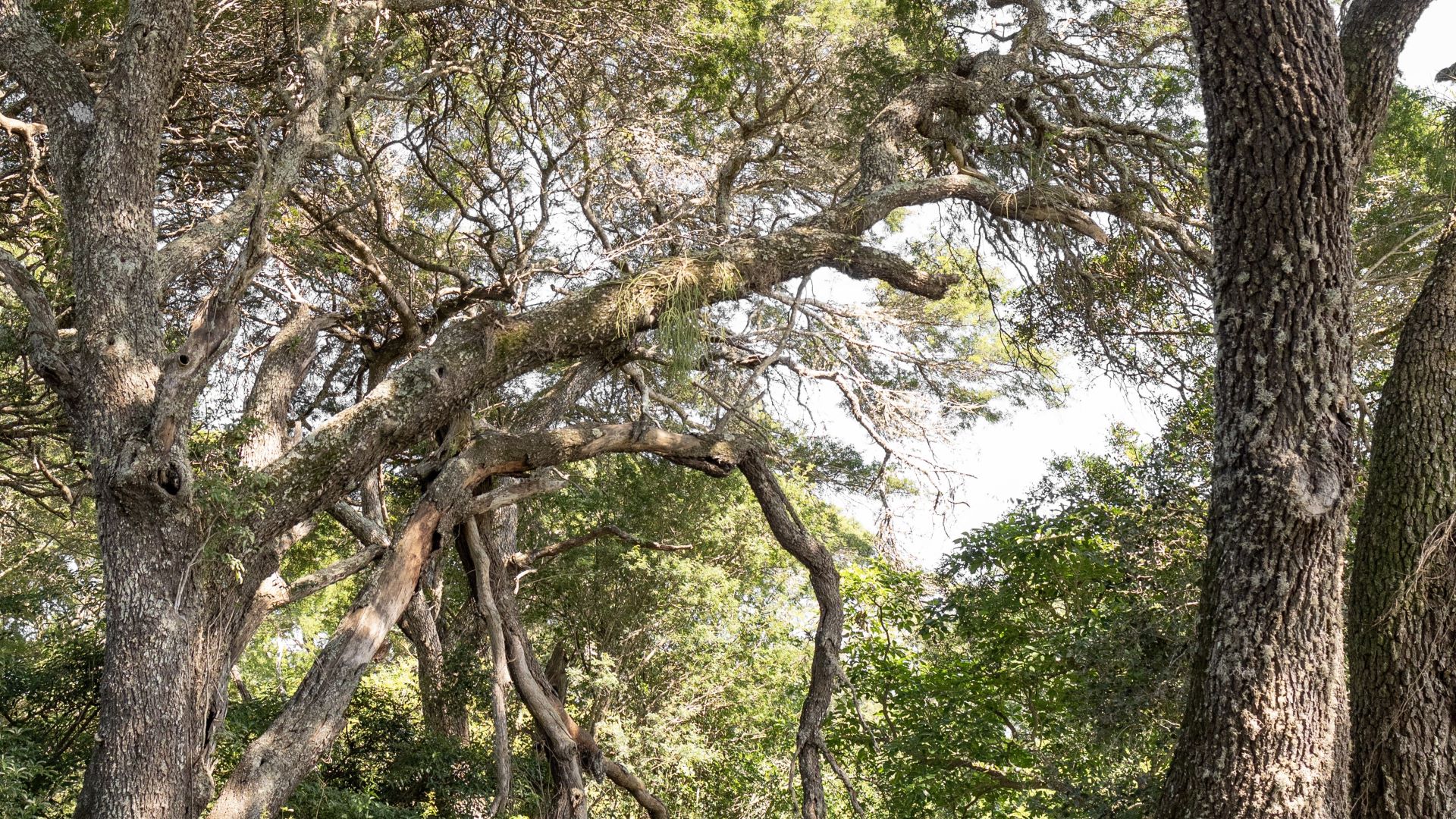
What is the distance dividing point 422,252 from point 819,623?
4.03m

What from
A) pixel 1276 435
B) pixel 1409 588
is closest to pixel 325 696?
pixel 1276 435

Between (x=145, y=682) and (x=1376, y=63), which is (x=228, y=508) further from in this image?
(x=1376, y=63)

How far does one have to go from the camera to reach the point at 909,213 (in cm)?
1026

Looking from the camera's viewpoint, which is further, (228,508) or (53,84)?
(53,84)

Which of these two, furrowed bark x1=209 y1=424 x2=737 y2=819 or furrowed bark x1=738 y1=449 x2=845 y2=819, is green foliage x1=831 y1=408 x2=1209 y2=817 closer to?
furrowed bark x1=738 y1=449 x2=845 y2=819

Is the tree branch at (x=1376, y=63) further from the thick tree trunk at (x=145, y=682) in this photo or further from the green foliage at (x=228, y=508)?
the thick tree trunk at (x=145, y=682)

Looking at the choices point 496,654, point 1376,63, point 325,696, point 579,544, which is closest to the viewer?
point 1376,63

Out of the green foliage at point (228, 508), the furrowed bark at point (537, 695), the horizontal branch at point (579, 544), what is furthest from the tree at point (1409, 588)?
the horizontal branch at point (579, 544)

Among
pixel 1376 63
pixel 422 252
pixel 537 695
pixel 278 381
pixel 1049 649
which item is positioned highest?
pixel 422 252

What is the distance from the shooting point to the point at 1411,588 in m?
3.62

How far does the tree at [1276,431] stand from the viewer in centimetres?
303

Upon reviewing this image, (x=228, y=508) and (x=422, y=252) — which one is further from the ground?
(x=422, y=252)

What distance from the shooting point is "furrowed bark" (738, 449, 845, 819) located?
495 cm

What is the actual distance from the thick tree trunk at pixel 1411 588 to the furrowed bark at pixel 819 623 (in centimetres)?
222
